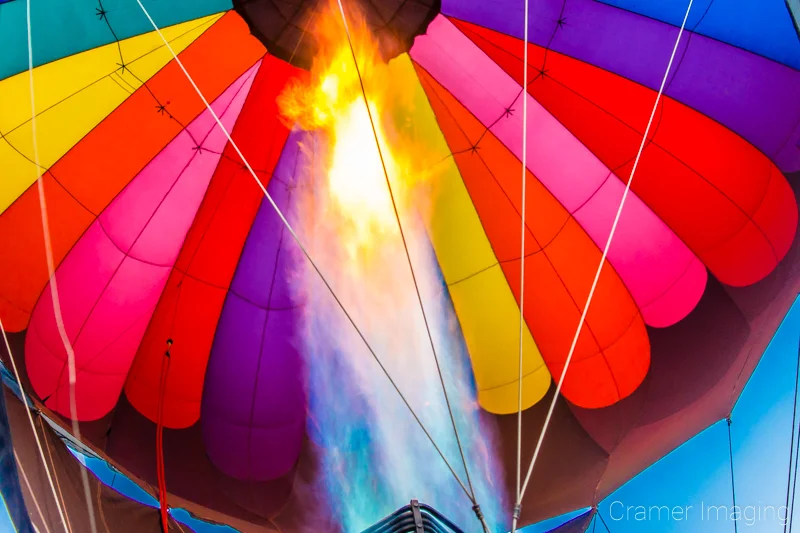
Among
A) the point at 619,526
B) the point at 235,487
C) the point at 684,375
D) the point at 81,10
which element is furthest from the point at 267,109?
the point at 619,526

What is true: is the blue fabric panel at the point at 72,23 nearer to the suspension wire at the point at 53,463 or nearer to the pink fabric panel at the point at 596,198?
the pink fabric panel at the point at 596,198

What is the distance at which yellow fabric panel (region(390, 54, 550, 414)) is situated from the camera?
17.8 ft

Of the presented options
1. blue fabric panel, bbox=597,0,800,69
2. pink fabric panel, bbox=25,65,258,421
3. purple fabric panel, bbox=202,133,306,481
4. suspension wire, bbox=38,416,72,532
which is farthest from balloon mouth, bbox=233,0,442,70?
suspension wire, bbox=38,416,72,532

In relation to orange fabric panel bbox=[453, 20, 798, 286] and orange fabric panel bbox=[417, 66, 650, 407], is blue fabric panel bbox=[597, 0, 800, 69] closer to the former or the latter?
orange fabric panel bbox=[453, 20, 798, 286]

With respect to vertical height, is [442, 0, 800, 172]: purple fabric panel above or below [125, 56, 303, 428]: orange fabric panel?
above

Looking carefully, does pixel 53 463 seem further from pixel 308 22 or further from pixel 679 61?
pixel 679 61

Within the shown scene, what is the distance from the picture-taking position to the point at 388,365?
17.9ft

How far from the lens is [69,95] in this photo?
4.74m

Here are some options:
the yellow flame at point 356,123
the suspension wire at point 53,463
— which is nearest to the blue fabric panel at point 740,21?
the yellow flame at point 356,123

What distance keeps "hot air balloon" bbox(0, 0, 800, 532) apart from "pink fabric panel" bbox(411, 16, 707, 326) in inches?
0.8

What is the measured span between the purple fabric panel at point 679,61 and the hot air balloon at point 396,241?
0.02 meters

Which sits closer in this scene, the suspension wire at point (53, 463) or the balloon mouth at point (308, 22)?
the suspension wire at point (53, 463)

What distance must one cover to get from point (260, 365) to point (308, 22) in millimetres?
2559

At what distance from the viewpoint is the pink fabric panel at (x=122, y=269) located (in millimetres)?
4891
